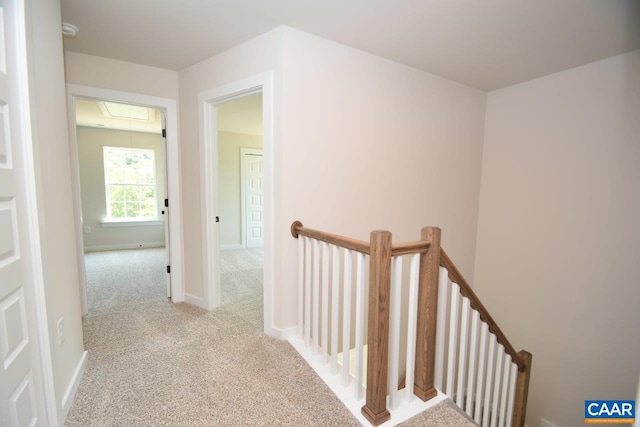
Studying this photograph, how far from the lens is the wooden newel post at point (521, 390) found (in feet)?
7.53

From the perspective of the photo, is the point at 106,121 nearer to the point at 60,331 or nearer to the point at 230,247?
the point at 230,247

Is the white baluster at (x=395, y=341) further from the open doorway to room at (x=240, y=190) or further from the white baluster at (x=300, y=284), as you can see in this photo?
the open doorway to room at (x=240, y=190)

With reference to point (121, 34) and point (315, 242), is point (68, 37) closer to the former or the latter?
point (121, 34)

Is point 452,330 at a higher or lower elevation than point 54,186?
lower

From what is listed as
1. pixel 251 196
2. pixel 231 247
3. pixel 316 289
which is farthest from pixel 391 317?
pixel 251 196

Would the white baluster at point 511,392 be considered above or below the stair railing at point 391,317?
below

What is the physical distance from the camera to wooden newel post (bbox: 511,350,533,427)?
90.4 inches

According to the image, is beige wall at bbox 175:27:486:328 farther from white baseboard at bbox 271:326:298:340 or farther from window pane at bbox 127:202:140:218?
window pane at bbox 127:202:140:218

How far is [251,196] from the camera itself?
18.9ft

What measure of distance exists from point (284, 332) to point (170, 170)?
187 cm

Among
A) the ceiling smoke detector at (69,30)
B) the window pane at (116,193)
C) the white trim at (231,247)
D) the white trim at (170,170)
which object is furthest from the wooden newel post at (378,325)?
the window pane at (116,193)

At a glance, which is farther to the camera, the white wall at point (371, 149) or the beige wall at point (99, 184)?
the beige wall at point (99, 184)

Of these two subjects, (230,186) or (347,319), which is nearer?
(347,319)

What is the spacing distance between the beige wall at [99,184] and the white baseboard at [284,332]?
4234 millimetres
